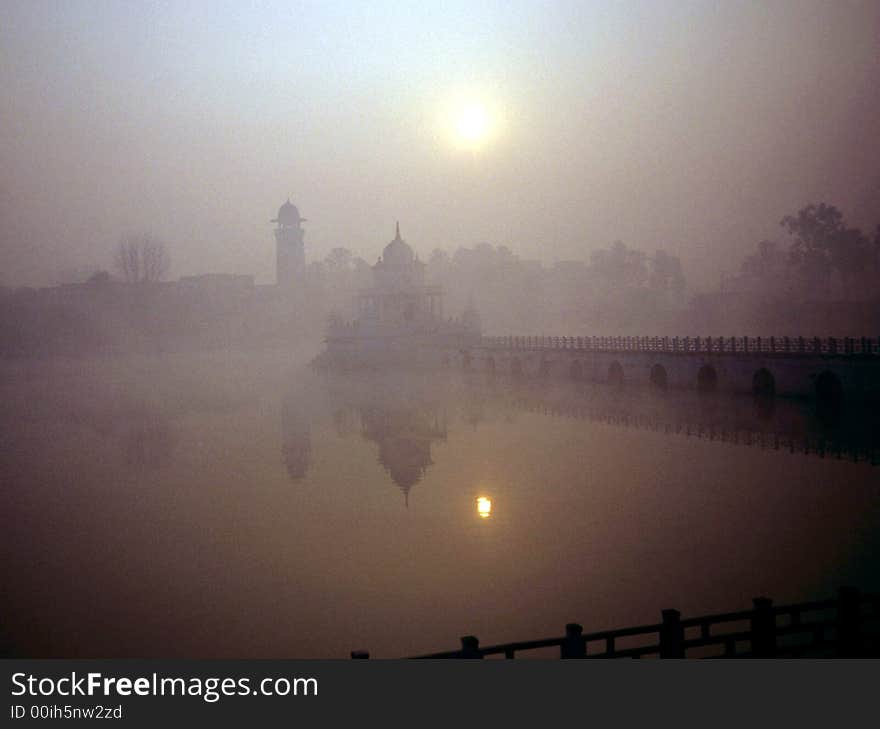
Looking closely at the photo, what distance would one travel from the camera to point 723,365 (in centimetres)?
4128

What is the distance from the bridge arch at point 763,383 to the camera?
38.8 meters

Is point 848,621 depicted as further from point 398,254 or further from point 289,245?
point 289,245

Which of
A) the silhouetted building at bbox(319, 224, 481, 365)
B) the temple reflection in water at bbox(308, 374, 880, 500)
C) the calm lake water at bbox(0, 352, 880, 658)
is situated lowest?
the calm lake water at bbox(0, 352, 880, 658)

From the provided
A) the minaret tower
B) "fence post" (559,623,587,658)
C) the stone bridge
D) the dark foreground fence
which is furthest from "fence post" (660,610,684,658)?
the minaret tower

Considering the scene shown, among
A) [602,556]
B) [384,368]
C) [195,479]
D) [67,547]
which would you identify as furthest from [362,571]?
[384,368]

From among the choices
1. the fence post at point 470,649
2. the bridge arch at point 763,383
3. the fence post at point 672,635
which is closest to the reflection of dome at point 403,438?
the fence post at point 672,635

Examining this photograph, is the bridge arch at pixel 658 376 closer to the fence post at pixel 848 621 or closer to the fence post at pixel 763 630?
the fence post at pixel 848 621

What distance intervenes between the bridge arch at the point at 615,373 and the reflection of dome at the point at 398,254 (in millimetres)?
30501

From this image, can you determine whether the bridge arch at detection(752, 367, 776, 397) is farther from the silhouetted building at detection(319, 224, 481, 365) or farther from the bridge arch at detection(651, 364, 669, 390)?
the silhouetted building at detection(319, 224, 481, 365)

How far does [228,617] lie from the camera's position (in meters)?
14.0

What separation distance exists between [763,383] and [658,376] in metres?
8.00

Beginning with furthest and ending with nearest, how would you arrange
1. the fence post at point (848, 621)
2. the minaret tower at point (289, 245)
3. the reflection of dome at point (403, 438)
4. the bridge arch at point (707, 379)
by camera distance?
1. the minaret tower at point (289, 245)
2. the bridge arch at point (707, 379)
3. the reflection of dome at point (403, 438)
4. the fence post at point (848, 621)

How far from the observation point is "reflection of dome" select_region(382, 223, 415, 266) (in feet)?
252

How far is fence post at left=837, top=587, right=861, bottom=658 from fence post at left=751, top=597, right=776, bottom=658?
76 cm
